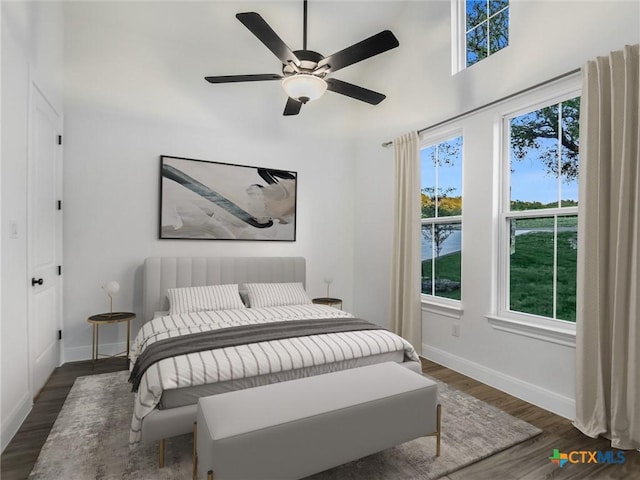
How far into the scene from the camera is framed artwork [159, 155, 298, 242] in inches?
154

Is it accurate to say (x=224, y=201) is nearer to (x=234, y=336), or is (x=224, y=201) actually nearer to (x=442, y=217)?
(x=234, y=336)

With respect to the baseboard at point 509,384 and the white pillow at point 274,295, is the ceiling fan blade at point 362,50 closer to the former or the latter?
the white pillow at point 274,295

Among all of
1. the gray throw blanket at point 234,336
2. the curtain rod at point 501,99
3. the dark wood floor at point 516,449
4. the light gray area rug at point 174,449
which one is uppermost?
the curtain rod at point 501,99

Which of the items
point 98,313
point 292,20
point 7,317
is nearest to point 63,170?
point 98,313

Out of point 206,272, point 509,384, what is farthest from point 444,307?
point 206,272

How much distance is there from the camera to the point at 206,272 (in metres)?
3.97

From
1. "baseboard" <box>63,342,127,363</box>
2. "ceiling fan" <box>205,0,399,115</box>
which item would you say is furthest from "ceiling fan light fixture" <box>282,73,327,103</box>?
"baseboard" <box>63,342,127,363</box>

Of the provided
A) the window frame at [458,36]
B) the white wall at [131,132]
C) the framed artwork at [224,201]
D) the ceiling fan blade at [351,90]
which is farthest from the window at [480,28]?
the framed artwork at [224,201]

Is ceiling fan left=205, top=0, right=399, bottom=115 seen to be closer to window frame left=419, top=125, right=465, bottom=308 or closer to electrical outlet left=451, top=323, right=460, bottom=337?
window frame left=419, top=125, right=465, bottom=308

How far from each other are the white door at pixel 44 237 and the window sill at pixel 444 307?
349 centimetres

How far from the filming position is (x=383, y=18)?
412 centimetres

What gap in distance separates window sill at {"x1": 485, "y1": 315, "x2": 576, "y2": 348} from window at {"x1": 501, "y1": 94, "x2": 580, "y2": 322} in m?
0.15

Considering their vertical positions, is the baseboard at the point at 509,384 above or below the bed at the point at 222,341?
below

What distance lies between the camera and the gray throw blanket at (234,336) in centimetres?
216
